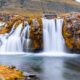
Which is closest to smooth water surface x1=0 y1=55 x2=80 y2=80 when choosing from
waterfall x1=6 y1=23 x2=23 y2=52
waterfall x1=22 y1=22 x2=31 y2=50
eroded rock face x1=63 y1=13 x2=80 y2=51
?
eroded rock face x1=63 y1=13 x2=80 y2=51

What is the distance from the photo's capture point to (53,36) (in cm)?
4138

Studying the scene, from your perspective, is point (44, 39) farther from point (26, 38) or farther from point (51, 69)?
point (51, 69)

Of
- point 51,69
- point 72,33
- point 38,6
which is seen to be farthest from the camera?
point 38,6

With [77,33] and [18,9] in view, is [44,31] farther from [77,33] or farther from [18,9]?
[18,9]

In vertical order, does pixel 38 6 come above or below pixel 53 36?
above

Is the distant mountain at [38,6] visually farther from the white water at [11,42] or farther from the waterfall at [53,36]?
the waterfall at [53,36]

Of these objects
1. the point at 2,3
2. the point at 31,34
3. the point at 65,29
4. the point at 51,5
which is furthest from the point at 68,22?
the point at 51,5

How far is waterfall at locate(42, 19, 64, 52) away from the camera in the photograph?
40500 millimetres

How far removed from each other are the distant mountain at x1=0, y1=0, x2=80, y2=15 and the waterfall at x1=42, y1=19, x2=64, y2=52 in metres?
92.0

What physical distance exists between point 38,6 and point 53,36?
116696 millimetres

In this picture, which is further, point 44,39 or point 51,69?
point 44,39

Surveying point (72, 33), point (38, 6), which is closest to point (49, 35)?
point (72, 33)

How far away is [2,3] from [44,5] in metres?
41.0

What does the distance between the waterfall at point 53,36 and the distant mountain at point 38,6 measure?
9204cm
